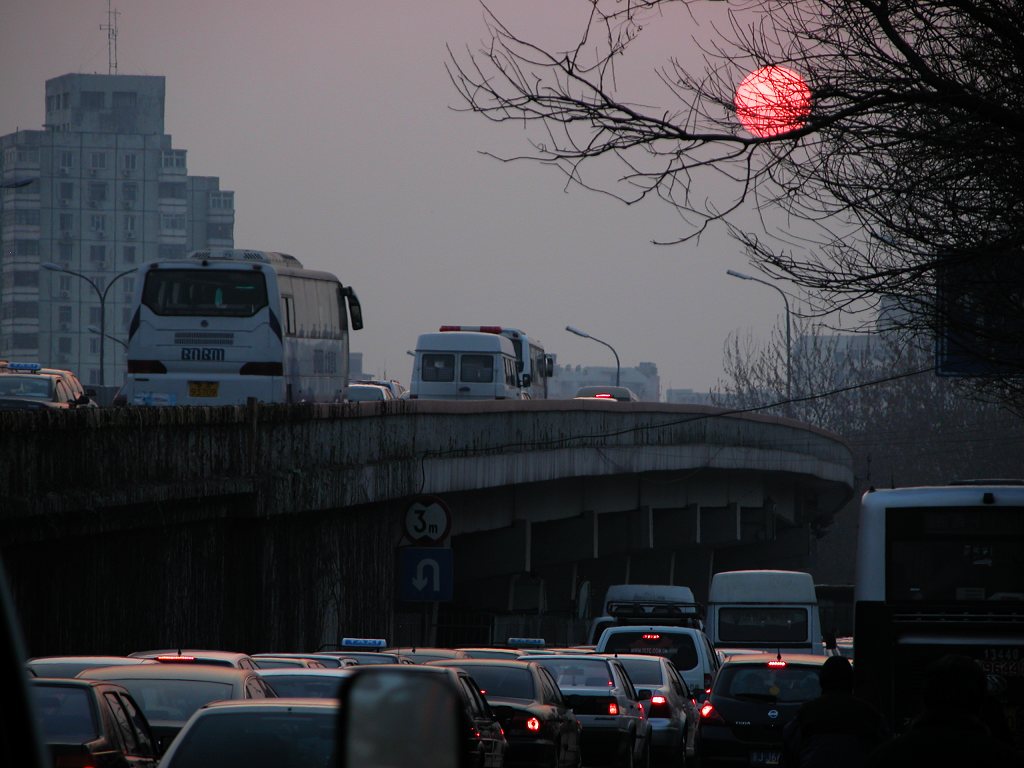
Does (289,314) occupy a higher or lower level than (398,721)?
higher

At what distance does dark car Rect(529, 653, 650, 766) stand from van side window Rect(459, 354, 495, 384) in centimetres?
3200

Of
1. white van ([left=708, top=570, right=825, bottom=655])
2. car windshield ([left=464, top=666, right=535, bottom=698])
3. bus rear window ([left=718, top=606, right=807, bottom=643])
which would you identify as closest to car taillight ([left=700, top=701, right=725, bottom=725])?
car windshield ([left=464, top=666, right=535, bottom=698])

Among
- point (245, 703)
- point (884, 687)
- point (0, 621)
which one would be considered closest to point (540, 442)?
point (884, 687)

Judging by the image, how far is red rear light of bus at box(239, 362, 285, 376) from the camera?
33812mm

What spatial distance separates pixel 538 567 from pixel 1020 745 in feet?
113

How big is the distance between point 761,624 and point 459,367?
19257 mm

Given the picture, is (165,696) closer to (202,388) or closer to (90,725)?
(90,725)

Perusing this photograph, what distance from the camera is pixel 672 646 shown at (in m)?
25.6

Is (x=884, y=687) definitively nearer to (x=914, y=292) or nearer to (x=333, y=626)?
(x=914, y=292)

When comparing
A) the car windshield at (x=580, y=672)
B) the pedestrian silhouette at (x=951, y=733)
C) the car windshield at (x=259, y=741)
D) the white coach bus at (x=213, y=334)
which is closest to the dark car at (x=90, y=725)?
the car windshield at (x=259, y=741)

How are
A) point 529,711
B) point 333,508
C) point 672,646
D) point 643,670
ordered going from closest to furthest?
point 529,711 → point 643,670 → point 672,646 → point 333,508

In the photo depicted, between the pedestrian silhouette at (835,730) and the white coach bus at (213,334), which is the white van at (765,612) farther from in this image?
the pedestrian silhouette at (835,730)

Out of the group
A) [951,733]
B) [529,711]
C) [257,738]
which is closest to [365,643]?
[529,711]

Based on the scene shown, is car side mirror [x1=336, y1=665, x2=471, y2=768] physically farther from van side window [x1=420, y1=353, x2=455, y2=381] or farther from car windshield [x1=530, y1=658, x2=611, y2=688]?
van side window [x1=420, y1=353, x2=455, y2=381]
